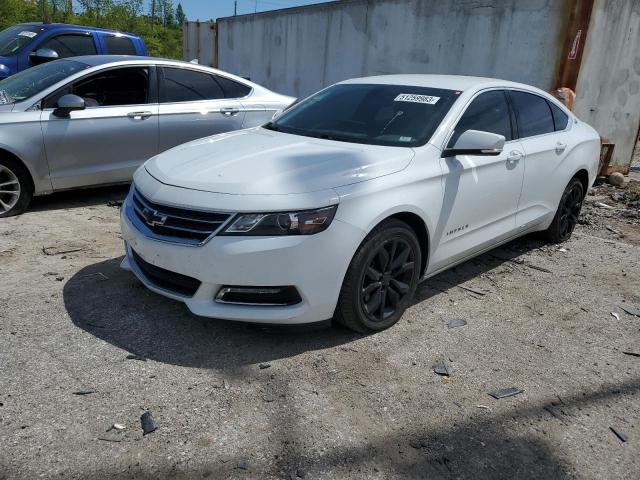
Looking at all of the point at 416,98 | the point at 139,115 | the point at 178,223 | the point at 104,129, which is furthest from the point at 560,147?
the point at 104,129

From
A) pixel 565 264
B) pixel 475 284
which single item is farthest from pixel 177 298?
pixel 565 264

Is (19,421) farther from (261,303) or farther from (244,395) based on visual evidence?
(261,303)

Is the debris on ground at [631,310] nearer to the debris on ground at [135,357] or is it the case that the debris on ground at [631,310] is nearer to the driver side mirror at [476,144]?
the driver side mirror at [476,144]

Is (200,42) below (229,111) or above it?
above

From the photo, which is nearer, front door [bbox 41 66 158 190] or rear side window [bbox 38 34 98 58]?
front door [bbox 41 66 158 190]

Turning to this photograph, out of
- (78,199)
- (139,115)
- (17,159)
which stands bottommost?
(78,199)

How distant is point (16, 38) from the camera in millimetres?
8164

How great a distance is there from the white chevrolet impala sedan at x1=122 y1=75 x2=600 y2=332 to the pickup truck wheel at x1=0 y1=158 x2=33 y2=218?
2195mm

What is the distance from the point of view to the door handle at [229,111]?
6.34m

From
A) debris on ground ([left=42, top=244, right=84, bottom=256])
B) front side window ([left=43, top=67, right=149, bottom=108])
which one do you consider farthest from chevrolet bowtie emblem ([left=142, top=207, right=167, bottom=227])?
front side window ([left=43, top=67, right=149, bottom=108])

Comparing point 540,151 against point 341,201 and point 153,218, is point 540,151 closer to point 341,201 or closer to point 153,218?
point 341,201

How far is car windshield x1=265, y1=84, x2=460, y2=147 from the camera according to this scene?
12.3 ft

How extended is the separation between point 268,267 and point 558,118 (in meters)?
3.56

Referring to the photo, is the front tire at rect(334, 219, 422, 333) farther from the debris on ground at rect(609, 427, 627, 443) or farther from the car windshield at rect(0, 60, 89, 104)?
the car windshield at rect(0, 60, 89, 104)
